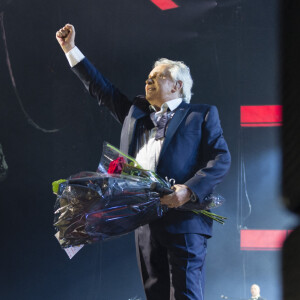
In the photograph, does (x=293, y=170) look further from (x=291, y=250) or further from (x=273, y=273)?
(x=273, y=273)

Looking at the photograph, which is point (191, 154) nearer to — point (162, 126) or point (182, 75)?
point (162, 126)

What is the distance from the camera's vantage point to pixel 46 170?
2699mm

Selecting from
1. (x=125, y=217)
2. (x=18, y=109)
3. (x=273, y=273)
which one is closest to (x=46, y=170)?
(x=18, y=109)

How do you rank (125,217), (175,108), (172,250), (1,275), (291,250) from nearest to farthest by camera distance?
1. (291,250)
2. (125,217)
3. (172,250)
4. (175,108)
5. (1,275)

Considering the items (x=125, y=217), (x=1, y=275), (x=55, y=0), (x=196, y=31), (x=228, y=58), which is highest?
(x=55, y=0)

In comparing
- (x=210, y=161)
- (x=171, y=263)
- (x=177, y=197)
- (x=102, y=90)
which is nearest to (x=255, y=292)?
(x=171, y=263)

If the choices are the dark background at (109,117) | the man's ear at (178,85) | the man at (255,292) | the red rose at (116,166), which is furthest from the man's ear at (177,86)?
the man at (255,292)

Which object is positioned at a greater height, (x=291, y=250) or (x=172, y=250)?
(x=291, y=250)

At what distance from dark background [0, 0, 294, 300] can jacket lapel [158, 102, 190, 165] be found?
0.82m

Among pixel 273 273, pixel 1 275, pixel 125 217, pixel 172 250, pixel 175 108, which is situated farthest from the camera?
pixel 1 275

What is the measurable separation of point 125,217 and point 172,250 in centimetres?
30

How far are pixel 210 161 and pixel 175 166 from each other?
15 centimetres

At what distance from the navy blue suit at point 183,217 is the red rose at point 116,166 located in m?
0.23

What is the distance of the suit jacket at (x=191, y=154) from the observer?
5.35ft
